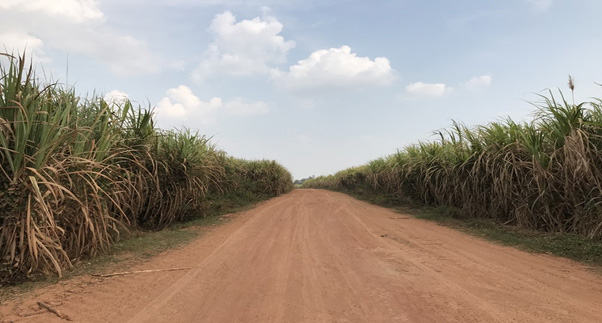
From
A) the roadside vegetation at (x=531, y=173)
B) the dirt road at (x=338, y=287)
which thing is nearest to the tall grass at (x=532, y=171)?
the roadside vegetation at (x=531, y=173)

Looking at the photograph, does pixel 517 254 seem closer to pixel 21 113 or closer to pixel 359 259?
pixel 359 259

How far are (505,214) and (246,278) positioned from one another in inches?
257

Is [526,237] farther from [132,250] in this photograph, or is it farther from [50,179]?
[50,179]

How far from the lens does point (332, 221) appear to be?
336 inches

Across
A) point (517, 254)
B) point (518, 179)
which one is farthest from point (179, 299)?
point (518, 179)

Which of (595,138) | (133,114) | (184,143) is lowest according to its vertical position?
(595,138)

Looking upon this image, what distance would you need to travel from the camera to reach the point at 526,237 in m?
6.32

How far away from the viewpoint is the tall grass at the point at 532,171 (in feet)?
18.9

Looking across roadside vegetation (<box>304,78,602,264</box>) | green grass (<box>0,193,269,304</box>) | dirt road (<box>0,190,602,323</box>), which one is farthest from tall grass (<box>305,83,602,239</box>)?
green grass (<box>0,193,269,304</box>)

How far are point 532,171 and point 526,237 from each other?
1.33 meters

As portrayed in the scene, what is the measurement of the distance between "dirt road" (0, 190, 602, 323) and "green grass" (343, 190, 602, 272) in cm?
34

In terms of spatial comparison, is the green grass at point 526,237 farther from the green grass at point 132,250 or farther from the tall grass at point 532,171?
the green grass at point 132,250

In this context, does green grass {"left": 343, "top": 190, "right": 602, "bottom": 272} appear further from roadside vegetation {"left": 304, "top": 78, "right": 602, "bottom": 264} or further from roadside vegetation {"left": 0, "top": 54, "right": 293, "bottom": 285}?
roadside vegetation {"left": 0, "top": 54, "right": 293, "bottom": 285}

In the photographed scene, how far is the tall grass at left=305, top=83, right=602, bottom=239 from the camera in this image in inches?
227
